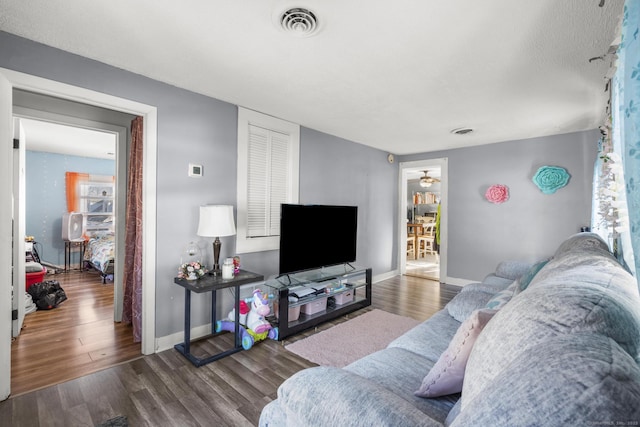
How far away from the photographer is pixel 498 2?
5.31 feet

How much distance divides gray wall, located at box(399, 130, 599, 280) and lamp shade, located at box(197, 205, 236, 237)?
13.2ft

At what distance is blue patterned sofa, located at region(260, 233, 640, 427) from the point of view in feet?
1.59

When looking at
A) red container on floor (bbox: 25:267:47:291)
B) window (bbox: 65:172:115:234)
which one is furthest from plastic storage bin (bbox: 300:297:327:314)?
window (bbox: 65:172:115:234)

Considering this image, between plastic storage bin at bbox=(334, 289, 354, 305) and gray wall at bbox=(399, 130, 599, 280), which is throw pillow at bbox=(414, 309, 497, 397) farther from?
gray wall at bbox=(399, 130, 599, 280)

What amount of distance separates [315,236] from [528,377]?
2.99 m

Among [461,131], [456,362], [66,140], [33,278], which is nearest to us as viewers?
[456,362]

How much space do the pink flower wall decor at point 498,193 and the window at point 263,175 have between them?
10.2 feet

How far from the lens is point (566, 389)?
1.63 ft

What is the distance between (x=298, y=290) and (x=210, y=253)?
1.00 metres

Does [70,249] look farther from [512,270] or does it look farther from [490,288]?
[512,270]

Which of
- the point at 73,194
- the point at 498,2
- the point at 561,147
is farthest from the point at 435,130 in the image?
the point at 73,194

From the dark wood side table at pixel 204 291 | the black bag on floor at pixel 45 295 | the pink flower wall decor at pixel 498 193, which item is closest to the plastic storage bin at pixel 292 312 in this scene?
the dark wood side table at pixel 204 291

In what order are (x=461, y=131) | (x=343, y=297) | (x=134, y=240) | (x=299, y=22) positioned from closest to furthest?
(x=299, y=22), (x=134, y=240), (x=343, y=297), (x=461, y=131)

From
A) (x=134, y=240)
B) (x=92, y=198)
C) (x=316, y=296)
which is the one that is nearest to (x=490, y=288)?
(x=316, y=296)
